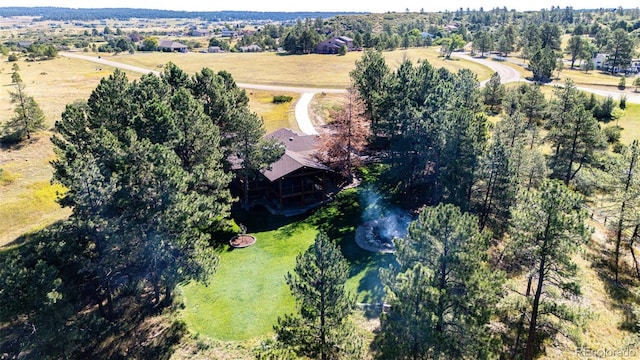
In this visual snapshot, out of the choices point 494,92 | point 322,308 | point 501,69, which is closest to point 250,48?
point 501,69

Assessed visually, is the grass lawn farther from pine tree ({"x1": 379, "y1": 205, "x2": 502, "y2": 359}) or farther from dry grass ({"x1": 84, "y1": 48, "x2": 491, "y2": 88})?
dry grass ({"x1": 84, "y1": 48, "x2": 491, "y2": 88})

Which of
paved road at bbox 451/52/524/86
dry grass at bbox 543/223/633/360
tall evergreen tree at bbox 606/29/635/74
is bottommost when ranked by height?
dry grass at bbox 543/223/633/360

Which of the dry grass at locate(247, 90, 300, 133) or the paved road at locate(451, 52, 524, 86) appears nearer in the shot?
the dry grass at locate(247, 90, 300, 133)

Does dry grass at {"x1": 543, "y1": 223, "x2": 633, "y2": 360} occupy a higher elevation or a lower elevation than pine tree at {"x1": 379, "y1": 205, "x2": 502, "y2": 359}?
lower

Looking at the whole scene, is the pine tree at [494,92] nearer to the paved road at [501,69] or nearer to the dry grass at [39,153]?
the paved road at [501,69]

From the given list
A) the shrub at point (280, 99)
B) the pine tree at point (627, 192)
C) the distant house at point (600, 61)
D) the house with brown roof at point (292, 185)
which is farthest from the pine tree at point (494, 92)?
the distant house at point (600, 61)

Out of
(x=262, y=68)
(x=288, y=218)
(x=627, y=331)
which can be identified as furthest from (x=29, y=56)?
(x=627, y=331)

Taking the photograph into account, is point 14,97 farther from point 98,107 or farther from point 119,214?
point 119,214

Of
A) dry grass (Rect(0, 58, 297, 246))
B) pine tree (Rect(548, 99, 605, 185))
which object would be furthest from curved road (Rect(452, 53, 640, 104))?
dry grass (Rect(0, 58, 297, 246))
